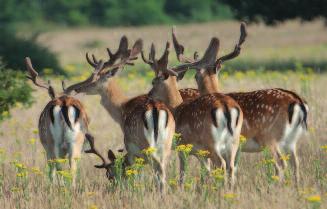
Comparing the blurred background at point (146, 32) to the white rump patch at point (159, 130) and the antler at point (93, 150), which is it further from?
the white rump patch at point (159, 130)

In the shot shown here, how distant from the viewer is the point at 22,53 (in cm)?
2756

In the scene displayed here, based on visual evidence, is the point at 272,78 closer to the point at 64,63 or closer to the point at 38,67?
the point at 38,67

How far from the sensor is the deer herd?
9.36 meters

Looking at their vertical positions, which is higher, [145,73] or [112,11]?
[112,11]

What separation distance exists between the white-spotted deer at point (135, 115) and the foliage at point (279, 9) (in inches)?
676

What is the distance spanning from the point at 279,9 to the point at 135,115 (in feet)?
63.3

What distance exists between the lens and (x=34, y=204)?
338 inches

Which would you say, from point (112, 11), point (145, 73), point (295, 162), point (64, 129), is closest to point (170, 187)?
point (64, 129)

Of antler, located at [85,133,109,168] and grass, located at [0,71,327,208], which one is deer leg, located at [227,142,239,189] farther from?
antler, located at [85,133,109,168]

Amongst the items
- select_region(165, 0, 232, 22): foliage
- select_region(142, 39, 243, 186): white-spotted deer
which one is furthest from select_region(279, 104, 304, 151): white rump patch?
select_region(165, 0, 232, 22): foliage

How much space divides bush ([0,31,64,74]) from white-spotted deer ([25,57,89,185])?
56.2ft

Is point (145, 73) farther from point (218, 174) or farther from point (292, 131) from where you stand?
point (218, 174)

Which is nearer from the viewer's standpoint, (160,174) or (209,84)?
(160,174)

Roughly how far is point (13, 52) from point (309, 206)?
20715 millimetres
